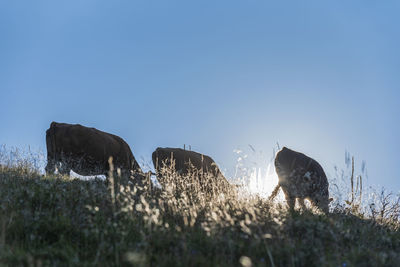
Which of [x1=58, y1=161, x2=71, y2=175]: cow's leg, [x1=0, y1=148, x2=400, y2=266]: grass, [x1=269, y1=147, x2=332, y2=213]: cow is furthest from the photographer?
[x1=58, y1=161, x2=71, y2=175]: cow's leg

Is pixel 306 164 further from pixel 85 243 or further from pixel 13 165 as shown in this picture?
pixel 13 165

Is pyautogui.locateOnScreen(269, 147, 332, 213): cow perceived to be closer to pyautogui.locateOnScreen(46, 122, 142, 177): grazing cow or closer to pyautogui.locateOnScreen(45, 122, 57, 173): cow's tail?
pyautogui.locateOnScreen(46, 122, 142, 177): grazing cow

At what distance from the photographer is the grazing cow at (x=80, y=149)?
469 inches

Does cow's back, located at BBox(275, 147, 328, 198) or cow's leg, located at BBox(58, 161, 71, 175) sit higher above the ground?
cow's leg, located at BBox(58, 161, 71, 175)

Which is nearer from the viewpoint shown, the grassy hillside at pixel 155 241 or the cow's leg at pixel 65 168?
the grassy hillside at pixel 155 241

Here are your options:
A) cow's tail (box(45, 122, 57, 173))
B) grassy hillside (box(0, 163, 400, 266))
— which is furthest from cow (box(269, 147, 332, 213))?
cow's tail (box(45, 122, 57, 173))

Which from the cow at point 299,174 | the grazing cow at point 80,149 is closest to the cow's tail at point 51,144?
the grazing cow at point 80,149

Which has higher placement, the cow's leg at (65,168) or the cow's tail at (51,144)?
the cow's tail at (51,144)

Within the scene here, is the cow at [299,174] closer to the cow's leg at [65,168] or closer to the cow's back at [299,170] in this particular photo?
the cow's back at [299,170]

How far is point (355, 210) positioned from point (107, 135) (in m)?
9.51

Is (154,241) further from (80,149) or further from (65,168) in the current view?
(80,149)

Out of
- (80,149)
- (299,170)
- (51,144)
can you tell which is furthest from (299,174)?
(51,144)

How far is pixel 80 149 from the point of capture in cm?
1213

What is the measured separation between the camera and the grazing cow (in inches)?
469
